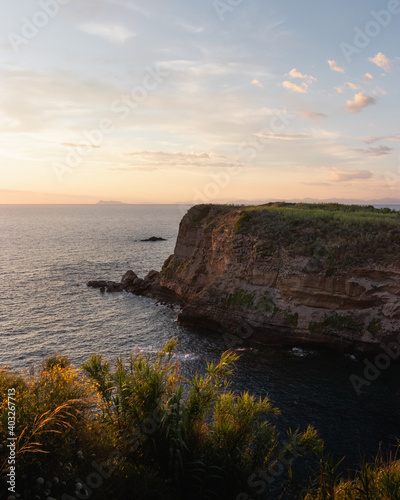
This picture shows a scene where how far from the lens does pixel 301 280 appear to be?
1612 inches

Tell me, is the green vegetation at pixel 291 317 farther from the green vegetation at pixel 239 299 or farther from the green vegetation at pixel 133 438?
the green vegetation at pixel 133 438

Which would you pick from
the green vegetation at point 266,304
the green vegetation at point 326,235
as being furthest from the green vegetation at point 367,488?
the green vegetation at point 326,235

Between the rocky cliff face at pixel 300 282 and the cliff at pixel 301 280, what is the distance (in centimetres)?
10

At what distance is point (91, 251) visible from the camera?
107 meters

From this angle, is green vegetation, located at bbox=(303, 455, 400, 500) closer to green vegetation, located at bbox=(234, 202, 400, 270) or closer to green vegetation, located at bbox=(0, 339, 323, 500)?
green vegetation, located at bbox=(0, 339, 323, 500)

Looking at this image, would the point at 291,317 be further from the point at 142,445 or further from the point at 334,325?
the point at 142,445

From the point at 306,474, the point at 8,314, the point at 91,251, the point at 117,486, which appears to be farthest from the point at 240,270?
the point at 91,251

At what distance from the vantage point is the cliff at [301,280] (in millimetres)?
37656

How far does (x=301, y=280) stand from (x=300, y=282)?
27 centimetres

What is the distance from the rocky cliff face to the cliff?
0.32ft

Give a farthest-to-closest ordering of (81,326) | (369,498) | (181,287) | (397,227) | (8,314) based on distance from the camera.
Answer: (181,287) < (8,314) < (81,326) < (397,227) < (369,498)

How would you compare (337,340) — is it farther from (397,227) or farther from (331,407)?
(397,227)

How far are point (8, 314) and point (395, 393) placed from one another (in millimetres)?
45383

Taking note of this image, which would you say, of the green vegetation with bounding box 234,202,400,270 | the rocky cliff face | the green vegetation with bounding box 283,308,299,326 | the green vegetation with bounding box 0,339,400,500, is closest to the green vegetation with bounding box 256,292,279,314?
the rocky cliff face
